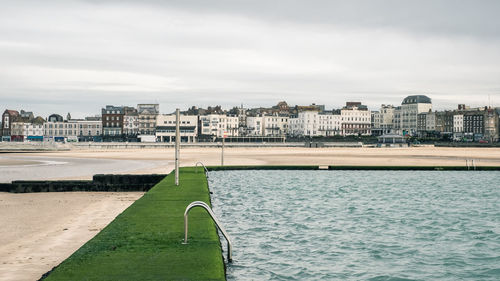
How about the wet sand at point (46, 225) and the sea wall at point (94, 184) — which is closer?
the wet sand at point (46, 225)

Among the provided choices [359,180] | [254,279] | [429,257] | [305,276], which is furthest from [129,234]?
[359,180]

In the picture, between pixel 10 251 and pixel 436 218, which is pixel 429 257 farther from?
pixel 10 251

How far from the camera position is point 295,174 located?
4044cm

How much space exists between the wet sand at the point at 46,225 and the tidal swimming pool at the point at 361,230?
4.27m

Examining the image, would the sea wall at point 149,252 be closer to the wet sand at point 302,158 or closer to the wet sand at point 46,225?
the wet sand at point 46,225

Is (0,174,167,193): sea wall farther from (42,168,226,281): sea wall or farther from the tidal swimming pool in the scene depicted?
(42,168,226,281): sea wall

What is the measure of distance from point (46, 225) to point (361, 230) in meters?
10.5

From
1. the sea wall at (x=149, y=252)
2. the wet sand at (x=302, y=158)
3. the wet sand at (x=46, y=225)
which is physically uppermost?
the sea wall at (x=149, y=252)

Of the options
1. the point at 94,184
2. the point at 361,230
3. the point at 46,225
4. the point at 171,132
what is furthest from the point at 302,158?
the point at 171,132

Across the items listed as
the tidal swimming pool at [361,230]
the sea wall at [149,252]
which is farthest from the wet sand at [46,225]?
the tidal swimming pool at [361,230]

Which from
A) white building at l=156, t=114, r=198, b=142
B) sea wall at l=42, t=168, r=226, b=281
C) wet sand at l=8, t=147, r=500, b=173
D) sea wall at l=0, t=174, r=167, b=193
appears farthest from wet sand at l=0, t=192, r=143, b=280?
white building at l=156, t=114, r=198, b=142

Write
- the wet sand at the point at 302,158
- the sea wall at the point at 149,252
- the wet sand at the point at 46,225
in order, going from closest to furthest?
1. the sea wall at the point at 149,252
2. the wet sand at the point at 46,225
3. the wet sand at the point at 302,158

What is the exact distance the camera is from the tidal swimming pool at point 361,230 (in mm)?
12289

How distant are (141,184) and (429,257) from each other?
69.3 feet
